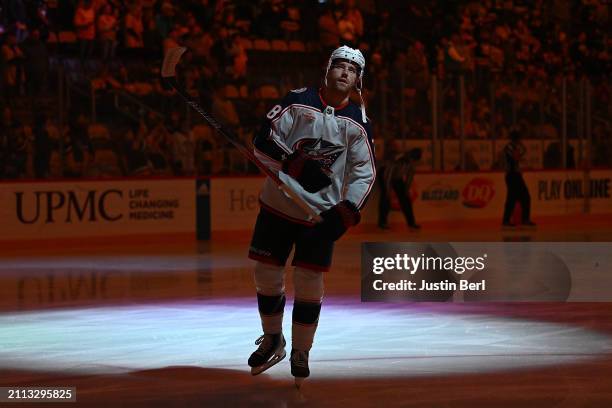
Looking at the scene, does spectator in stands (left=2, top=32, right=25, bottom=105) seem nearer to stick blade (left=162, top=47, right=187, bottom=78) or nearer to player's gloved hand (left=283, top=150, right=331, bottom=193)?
stick blade (left=162, top=47, right=187, bottom=78)

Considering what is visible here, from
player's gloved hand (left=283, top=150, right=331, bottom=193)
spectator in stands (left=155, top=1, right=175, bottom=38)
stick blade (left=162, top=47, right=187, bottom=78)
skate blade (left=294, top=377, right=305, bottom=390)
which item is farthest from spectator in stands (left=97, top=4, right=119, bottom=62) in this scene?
skate blade (left=294, top=377, right=305, bottom=390)

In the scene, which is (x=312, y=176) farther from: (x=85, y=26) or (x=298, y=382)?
(x=85, y=26)

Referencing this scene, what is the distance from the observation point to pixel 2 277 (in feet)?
43.5

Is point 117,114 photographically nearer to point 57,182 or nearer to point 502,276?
point 57,182

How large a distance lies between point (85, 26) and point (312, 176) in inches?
533

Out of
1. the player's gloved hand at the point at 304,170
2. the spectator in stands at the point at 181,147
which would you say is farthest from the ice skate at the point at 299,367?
the spectator in stands at the point at 181,147

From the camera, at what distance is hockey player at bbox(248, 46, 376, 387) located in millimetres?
6695

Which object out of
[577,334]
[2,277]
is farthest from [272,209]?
[2,277]

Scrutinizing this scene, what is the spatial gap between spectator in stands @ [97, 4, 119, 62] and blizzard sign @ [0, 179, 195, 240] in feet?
7.36

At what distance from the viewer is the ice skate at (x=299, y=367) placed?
6.46 metres

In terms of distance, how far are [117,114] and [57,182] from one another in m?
1.38

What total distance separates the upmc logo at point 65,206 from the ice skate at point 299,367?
11.8 m

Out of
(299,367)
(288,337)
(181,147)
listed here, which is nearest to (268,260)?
(299,367)

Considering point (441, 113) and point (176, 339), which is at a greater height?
point (441, 113)
